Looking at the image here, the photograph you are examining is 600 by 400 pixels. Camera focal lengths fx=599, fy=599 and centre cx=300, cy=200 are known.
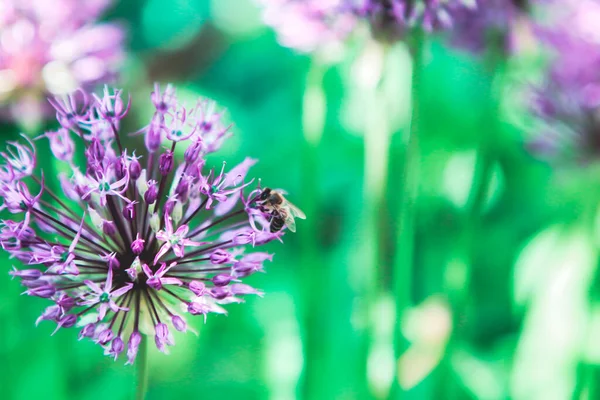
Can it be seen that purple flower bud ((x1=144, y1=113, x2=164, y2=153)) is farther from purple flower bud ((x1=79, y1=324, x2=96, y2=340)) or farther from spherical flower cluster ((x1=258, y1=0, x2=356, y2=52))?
spherical flower cluster ((x1=258, y1=0, x2=356, y2=52))

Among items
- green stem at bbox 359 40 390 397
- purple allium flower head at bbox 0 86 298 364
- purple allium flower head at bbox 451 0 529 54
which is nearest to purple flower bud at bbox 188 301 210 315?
purple allium flower head at bbox 0 86 298 364

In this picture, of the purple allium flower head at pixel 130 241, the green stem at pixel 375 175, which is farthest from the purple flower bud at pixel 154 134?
the green stem at pixel 375 175

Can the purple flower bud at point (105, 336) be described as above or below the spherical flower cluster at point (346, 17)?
below

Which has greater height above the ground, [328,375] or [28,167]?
[28,167]

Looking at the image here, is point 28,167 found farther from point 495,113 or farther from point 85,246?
point 495,113

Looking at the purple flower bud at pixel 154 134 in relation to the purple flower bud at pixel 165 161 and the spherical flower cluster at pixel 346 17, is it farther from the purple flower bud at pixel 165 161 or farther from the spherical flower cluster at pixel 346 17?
the spherical flower cluster at pixel 346 17

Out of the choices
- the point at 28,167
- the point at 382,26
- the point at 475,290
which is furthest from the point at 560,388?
the point at 28,167
